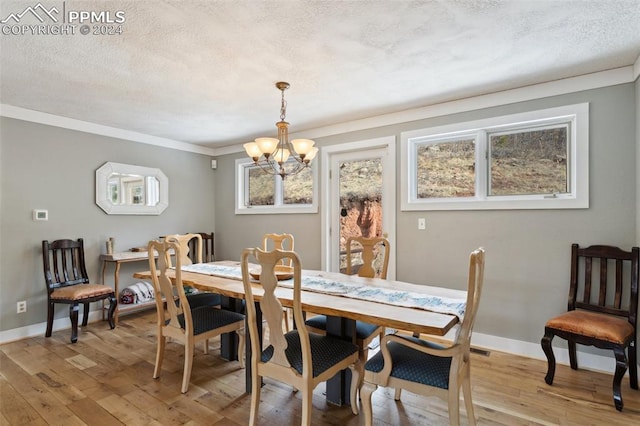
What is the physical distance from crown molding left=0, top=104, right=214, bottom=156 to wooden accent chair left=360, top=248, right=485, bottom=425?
4136 mm

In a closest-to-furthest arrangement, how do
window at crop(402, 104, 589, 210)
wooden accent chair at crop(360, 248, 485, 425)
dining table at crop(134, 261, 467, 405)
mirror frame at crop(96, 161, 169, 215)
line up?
1. wooden accent chair at crop(360, 248, 485, 425)
2. dining table at crop(134, 261, 467, 405)
3. window at crop(402, 104, 589, 210)
4. mirror frame at crop(96, 161, 169, 215)

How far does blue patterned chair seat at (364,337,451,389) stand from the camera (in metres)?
1.65

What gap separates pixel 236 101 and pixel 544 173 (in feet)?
9.67

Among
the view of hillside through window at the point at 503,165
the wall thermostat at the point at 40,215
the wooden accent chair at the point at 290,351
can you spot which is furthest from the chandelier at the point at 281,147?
the wall thermostat at the point at 40,215

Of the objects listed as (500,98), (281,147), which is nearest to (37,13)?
(281,147)

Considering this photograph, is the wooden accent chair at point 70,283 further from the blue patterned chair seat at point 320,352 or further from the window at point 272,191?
the blue patterned chair seat at point 320,352

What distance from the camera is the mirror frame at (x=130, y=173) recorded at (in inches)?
159

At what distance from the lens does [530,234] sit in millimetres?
2943

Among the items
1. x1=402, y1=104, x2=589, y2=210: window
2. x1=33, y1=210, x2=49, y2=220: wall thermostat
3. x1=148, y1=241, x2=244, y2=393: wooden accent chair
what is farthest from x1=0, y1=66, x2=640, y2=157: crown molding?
x1=148, y1=241, x2=244, y2=393: wooden accent chair

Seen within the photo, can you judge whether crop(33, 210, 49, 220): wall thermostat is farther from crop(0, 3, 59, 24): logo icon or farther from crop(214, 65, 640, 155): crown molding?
crop(214, 65, 640, 155): crown molding

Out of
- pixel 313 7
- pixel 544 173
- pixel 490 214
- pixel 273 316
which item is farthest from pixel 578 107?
pixel 273 316

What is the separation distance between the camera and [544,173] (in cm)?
296

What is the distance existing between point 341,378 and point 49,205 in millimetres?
3648

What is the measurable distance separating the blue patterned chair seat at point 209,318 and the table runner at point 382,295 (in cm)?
29
